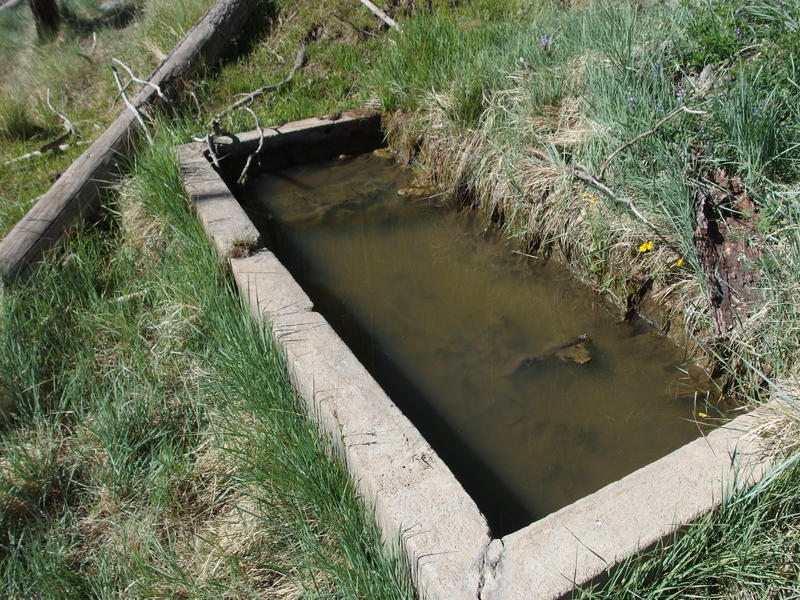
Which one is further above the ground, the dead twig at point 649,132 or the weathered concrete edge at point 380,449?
the dead twig at point 649,132

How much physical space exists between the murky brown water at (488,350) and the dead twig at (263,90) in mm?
969

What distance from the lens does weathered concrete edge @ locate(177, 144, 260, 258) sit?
3.25 m

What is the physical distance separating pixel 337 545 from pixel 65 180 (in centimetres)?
308

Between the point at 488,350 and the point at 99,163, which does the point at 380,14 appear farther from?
the point at 488,350

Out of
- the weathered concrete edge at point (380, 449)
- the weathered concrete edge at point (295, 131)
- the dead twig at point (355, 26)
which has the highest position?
the dead twig at point (355, 26)

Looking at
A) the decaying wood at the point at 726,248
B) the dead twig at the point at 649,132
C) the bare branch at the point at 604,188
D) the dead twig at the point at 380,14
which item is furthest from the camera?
the dead twig at the point at 380,14

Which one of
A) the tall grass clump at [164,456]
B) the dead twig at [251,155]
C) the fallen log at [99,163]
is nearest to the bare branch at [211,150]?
the dead twig at [251,155]

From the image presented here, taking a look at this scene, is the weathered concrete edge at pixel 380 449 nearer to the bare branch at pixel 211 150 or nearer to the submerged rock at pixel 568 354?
the submerged rock at pixel 568 354

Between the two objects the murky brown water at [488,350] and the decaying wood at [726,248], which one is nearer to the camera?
the murky brown water at [488,350]

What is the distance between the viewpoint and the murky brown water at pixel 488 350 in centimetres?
257

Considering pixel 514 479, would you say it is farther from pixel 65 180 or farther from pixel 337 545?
pixel 65 180

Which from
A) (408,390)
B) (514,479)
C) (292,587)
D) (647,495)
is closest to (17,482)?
(292,587)

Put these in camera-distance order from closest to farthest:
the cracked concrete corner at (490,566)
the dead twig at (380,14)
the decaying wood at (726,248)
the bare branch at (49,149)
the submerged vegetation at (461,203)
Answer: the cracked concrete corner at (490,566), the submerged vegetation at (461,203), the decaying wood at (726,248), the bare branch at (49,149), the dead twig at (380,14)

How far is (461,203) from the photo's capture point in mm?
4359
